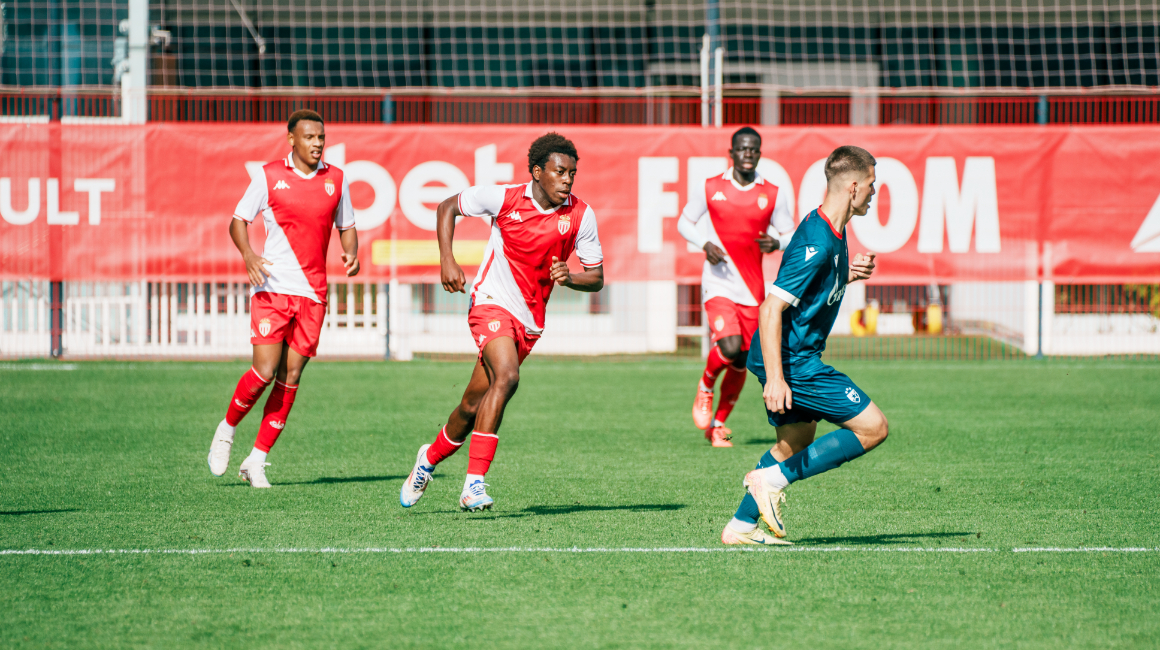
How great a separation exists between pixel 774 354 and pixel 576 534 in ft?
4.53

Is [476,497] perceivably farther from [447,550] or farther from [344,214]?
[344,214]

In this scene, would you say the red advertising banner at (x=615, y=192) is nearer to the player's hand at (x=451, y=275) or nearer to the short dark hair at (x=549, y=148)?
the short dark hair at (x=549, y=148)

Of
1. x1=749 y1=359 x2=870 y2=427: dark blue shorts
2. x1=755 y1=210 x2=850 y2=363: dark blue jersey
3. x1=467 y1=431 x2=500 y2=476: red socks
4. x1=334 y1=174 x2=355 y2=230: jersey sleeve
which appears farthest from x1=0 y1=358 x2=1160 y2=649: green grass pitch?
x1=334 y1=174 x2=355 y2=230: jersey sleeve

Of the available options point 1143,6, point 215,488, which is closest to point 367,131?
point 215,488

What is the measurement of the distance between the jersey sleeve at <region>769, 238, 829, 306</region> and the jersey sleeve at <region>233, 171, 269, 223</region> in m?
3.51

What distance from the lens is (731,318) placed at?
912 cm

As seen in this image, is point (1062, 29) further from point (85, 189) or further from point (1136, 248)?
point (85, 189)

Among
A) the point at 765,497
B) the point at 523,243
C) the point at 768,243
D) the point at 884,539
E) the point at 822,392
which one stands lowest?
the point at 884,539

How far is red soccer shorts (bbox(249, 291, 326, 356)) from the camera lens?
286 inches

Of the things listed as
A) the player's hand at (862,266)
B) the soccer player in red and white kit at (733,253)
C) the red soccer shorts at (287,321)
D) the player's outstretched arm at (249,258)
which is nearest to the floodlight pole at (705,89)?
the soccer player in red and white kit at (733,253)

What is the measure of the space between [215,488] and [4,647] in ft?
9.96

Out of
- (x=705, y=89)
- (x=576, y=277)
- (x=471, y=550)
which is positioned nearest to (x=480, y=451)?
(x=471, y=550)

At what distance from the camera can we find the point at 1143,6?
19.4 metres

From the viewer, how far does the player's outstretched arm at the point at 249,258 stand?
7.09m
